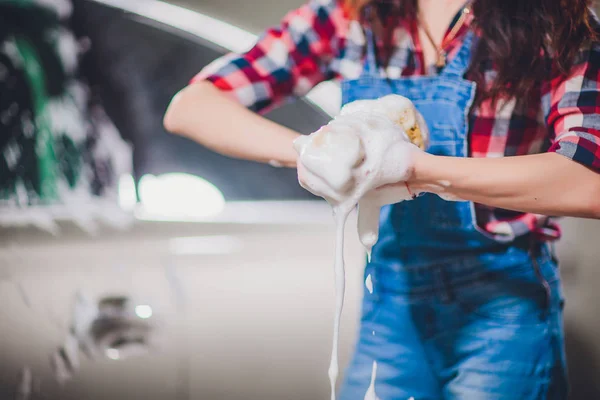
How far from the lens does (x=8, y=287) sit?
118cm

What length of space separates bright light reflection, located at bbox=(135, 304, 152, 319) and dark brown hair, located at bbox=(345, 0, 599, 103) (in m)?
0.76

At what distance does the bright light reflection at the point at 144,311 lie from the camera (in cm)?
113

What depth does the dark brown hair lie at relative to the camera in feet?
2.28

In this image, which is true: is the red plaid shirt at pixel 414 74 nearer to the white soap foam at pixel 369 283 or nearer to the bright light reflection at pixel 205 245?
the white soap foam at pixel 369 283

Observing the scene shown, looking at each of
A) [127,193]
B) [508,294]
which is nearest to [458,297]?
[508,294]

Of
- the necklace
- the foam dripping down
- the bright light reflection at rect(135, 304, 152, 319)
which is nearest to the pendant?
the necklace

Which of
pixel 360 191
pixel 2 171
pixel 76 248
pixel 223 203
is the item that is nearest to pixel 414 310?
pixel 360 191

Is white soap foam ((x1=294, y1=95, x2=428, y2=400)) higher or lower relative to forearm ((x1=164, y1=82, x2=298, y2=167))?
lower

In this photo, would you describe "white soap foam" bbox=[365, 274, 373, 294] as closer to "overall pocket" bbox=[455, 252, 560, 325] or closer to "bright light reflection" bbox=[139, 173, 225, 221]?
"overall pocket" bbox=[455, 252, 560, 325]

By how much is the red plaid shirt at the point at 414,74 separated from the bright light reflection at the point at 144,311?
0.50 meters

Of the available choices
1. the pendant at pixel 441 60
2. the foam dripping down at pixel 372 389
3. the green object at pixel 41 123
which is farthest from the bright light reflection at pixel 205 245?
the pendant at pixel 441 60

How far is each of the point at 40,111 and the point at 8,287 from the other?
396 mm

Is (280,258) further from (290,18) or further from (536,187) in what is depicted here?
(536,187)

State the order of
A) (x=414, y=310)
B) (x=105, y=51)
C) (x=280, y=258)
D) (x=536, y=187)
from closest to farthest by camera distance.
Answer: (x=536, y=187) < (x=414, y=310) < (x=280, y=258) < (x=105, y=51)
